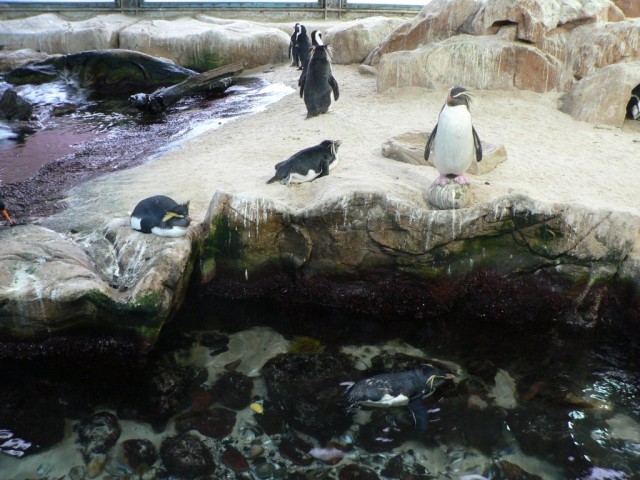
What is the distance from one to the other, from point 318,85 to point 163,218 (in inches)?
149

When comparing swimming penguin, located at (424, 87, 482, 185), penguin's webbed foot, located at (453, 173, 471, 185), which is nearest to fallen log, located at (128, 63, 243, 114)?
swimming penguin, located at (424, 87, 482, 185)

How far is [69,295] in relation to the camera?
3389 mm

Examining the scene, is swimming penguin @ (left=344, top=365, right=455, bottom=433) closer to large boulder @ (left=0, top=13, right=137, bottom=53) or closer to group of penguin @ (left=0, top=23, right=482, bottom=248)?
group of penguin @ (left=0, top=23, right=482, bottom=248)

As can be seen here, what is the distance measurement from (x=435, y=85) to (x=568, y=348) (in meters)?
4.56

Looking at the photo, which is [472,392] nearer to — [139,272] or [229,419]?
[229,419]

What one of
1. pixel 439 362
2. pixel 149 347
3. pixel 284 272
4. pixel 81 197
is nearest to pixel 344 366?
pixel 439 362

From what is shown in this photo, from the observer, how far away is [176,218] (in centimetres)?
380

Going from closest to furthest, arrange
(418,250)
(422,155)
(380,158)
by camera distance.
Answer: (418,250) < (422,155) < (380,158)

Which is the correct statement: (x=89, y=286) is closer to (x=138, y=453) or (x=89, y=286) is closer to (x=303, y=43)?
(x=138, y=453)

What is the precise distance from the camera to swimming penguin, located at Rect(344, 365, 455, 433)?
325 centimetres

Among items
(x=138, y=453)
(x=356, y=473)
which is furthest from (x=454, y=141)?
(x=138, y=453)

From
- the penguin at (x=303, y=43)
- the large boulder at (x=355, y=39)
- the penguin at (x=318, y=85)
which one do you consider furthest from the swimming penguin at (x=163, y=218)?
the large boulder at (x=355, y=39)

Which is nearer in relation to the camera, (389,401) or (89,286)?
(389,401)

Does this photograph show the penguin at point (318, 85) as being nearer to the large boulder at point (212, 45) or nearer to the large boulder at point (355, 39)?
the large boulder at point (355, 39)
